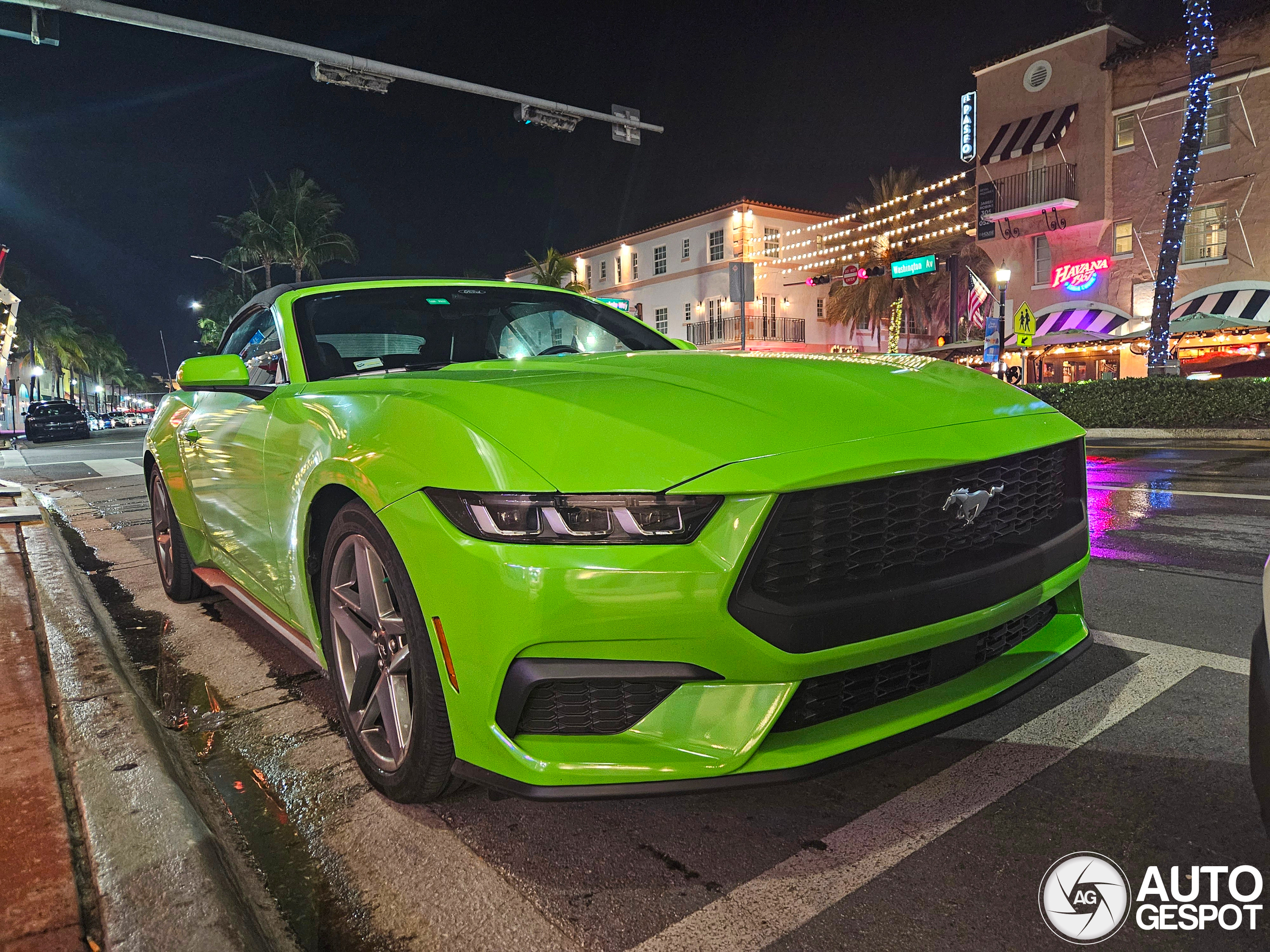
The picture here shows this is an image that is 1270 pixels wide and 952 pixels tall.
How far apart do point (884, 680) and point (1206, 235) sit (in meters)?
26.5

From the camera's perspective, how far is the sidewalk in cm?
160

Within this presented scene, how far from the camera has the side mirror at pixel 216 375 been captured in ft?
10.2

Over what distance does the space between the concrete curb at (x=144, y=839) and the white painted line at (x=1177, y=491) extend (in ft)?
24.4

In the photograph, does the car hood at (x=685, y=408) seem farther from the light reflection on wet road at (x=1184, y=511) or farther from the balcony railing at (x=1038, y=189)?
the balcony railing at (x=1038, y=189)

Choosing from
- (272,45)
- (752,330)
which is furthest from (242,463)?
(752,330)

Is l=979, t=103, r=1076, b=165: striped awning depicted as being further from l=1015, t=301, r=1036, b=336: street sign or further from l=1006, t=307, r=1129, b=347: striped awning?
l=1015, t=301, r=1036, b=336: street sign

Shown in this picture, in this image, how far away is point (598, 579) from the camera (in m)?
1.69

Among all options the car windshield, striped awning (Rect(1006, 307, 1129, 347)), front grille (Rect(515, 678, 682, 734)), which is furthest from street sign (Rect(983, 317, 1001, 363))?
front grille (Rect(515, 678, 682, 734))

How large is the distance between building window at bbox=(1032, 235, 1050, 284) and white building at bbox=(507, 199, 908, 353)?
10038 millimetres

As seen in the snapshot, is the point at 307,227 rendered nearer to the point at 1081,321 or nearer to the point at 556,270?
the point at 556,270

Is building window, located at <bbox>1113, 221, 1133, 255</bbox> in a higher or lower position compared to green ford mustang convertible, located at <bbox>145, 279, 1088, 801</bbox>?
higher

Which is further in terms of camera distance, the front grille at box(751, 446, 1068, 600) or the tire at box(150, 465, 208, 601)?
the tire at box(150, 465, 208, 601)

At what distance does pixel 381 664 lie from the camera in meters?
2.21

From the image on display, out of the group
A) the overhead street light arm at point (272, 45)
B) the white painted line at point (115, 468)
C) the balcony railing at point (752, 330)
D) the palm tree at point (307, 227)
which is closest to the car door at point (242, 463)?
the overhead street light arm at point (272, 45)
